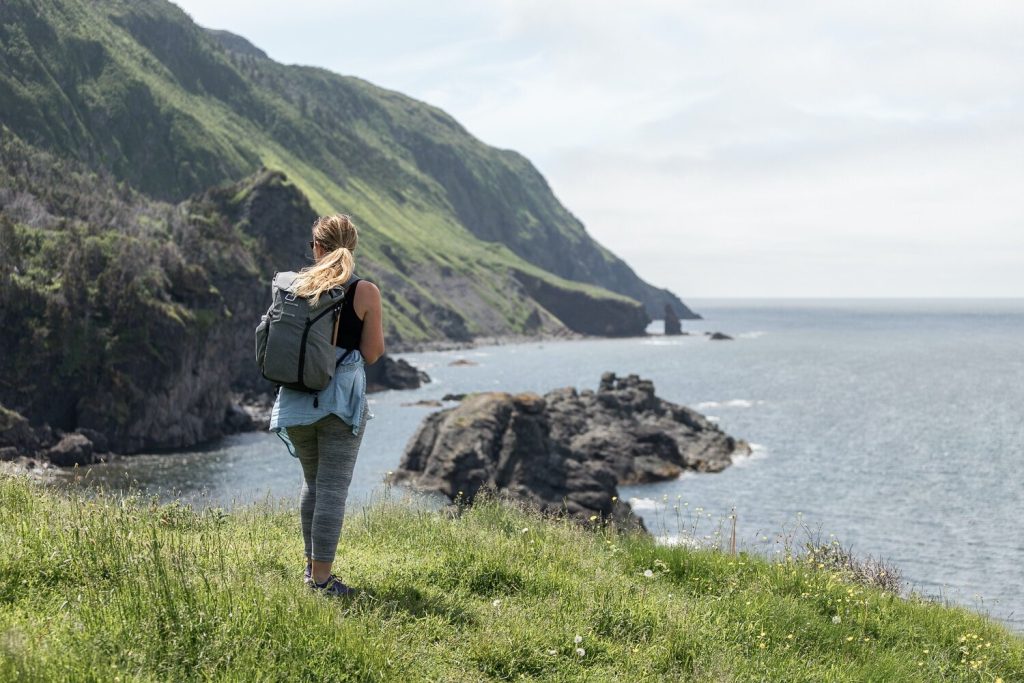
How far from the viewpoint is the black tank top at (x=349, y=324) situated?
6.40 meters

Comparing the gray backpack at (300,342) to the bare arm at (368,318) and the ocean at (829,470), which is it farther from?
the ocean at (829,470)

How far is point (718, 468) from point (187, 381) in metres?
47.1

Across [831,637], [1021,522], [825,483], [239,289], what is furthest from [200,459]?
[831,637]

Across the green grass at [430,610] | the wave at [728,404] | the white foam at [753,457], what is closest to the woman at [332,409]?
the green grass at [430,610]

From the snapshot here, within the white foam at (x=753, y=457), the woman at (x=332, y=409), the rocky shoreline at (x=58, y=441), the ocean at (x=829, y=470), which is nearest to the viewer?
the woman at (x=332, y=409)

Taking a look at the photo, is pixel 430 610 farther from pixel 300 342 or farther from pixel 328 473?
pixel 300 342

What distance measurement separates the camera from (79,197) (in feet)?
284

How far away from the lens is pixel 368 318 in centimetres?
642

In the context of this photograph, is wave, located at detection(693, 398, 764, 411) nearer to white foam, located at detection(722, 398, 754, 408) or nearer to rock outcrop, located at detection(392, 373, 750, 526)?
white foam, located at detection(722, 398, 754, 408)

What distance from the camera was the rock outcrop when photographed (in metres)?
48.4

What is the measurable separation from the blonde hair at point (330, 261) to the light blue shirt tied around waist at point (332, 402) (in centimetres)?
54

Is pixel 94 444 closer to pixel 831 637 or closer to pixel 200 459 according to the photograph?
pixel 200 459

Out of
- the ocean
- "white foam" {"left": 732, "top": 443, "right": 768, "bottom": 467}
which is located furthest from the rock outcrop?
the ocean

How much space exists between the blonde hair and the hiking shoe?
2194mm
